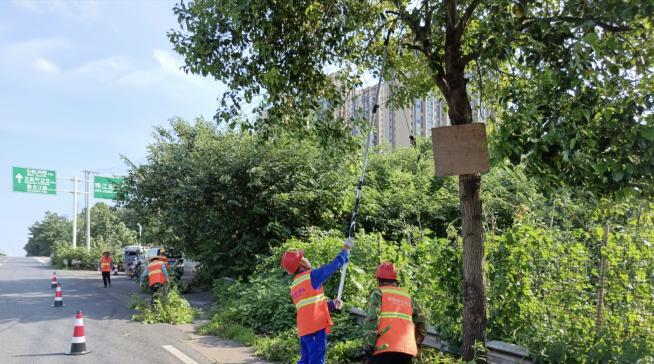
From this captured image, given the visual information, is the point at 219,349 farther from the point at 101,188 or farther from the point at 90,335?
the point at 101,188

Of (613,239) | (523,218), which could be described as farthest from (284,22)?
(613,239)

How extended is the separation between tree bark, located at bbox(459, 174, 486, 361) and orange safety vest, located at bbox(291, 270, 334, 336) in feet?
5.07

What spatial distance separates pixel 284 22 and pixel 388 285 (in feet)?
12.2

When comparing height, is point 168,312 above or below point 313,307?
below

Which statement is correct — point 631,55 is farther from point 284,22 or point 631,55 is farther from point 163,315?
point 163,315

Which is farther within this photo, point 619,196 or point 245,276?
point 245,276

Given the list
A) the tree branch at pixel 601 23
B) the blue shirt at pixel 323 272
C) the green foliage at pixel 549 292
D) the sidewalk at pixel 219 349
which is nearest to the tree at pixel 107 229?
the sidewalk at pixel 219 349

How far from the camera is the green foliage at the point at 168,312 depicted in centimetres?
1140

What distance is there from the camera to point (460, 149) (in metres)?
5.34

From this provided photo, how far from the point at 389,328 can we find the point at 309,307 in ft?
3.91

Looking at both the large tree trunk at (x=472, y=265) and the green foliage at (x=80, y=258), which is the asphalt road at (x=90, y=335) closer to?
the large tree trunk at (x=472, y=265)

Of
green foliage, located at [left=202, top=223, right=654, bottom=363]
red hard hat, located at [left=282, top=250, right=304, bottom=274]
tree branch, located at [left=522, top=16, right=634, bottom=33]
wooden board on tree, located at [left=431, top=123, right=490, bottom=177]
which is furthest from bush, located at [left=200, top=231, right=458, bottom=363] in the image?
tree branch, located at [left=522, top=16, right=634, bottom=33]

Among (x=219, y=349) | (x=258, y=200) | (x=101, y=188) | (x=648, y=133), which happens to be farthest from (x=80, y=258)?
(x=648, y=133)

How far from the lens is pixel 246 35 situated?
6848 mm
